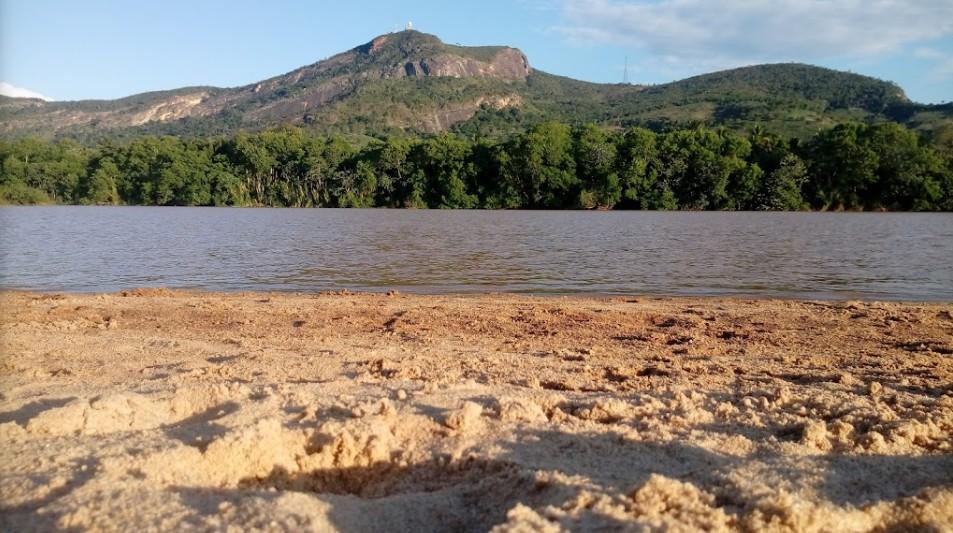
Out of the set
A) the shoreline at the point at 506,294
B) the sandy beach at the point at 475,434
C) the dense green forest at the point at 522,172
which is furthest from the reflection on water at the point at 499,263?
the dense green forest at the point at 522,172

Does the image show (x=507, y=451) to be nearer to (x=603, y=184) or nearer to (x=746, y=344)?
(x=746, y=344)

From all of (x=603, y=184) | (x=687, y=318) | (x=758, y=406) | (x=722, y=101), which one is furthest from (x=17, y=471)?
(x=722, y=101)

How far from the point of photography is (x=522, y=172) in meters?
66.5

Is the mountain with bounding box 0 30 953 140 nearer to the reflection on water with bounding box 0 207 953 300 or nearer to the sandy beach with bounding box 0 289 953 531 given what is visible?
the reflection on water with bounding box 0 207 953 300

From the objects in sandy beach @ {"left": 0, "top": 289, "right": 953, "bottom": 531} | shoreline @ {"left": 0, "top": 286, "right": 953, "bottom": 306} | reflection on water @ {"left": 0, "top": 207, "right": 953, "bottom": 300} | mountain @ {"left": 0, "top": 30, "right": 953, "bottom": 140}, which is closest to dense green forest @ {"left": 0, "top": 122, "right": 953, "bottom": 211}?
reflection on water @ {"left": 0, "top": 207, "right": 953, "bottom": 300}

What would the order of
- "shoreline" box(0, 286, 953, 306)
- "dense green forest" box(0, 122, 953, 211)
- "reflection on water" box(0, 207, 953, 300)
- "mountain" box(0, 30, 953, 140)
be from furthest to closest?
"mountain" box(0, 30, 953, 140) < "dense green forest" box(0, 122, 953, 211) < "reflection on water" box(0, 207, 953, 300) < "shoreline" box(0, 286, 953, 306)

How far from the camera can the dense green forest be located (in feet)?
193

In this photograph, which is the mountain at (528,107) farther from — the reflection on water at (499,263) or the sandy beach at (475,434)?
the sandy beach at (475,434)

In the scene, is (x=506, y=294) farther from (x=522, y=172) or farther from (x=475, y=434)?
(x=522, y=172)

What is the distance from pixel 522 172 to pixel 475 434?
64029 millimetres

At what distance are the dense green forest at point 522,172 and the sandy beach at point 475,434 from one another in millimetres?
57441

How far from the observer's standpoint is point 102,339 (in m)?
7.18

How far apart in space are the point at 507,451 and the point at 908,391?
3.44m

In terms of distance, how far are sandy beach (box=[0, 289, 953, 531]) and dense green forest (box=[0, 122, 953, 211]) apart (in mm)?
57441
